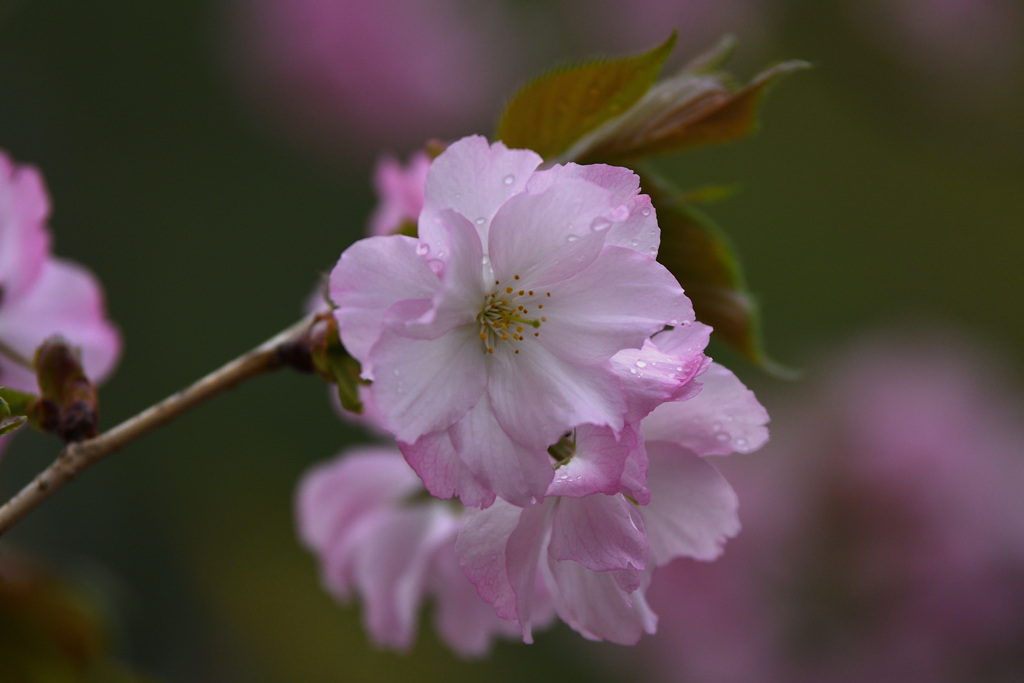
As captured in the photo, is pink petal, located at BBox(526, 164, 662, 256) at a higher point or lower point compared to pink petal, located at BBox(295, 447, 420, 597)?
higher

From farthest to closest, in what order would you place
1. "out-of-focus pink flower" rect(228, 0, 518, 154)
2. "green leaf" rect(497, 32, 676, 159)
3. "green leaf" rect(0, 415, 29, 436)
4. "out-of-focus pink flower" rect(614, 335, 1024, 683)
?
"out-of-focus pink flower" rect(228, 0, 518, 154)
"out-of-focus pink flower" rect(614, 335, 1024, 683)
"green leaf" rect(497, 32, 676, 159)
"green leaf" rect(0, 415, 29, 436)

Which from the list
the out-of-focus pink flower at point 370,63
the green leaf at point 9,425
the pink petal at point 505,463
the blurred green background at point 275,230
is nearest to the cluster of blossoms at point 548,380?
the pink petal at point 505,463

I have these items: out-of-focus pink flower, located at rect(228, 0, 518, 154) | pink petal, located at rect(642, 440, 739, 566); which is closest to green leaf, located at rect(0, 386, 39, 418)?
pink petal, located at rect(642, 440, 739, 566)

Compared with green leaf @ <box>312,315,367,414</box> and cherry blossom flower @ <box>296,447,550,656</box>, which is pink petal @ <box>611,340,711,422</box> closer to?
green leaf @ <box>312,315,367,414</box>

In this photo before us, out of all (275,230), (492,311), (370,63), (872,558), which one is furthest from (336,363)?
(275,230)

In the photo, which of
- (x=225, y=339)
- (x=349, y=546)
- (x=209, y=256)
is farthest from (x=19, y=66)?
(x=349, y=546)

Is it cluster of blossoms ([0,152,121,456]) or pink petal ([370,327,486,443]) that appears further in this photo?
cluster of blossoms ([0,152,121,456])

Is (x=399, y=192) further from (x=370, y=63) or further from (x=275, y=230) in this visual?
(x=275, y=230)
